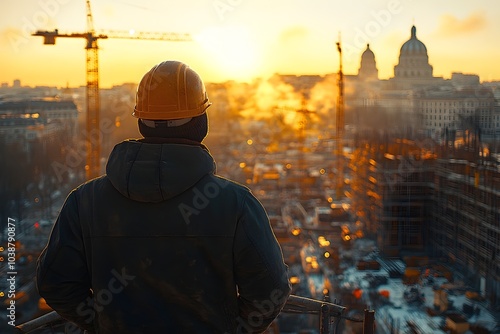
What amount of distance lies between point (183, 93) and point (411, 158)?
728 centimetres

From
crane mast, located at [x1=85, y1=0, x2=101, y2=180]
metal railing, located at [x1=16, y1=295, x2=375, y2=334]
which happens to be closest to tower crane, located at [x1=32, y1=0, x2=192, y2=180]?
crane mast, located at [x1=85, y1=0, x2=101, y2=180]

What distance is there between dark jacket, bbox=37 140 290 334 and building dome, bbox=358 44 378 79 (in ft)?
75.8

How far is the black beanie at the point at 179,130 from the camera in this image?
0.59 metres

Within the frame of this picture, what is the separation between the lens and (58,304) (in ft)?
1.98

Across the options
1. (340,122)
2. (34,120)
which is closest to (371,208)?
(34,120)

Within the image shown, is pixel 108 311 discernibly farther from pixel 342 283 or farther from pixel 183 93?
pixel 342 283

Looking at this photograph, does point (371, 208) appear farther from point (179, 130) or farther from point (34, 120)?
point (179, 130)

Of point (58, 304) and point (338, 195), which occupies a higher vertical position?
point (58, 304)

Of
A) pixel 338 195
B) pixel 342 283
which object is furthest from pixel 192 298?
pixel 338 195

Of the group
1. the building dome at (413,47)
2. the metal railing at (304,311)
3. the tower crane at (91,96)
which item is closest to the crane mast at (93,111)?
the tower crane at (91,96)

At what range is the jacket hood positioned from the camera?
20.7 inches

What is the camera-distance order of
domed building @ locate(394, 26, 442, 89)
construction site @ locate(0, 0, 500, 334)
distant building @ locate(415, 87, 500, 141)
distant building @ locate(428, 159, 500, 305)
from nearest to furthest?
construction site @ locate(0, 0, 500, 334)
distant building @ locate(428, 159, 500, 305)
distant building @ locate(415, 87, 500, 141)
domed building @ locate(394, 26, 442, 89)

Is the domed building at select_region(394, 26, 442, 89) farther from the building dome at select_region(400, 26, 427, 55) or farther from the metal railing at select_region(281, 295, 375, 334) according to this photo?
the metal railing at select_region(281, 295, 375, 334)

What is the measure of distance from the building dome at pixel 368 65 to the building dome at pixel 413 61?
1.23 m
